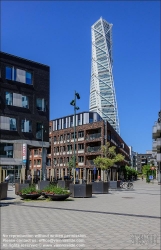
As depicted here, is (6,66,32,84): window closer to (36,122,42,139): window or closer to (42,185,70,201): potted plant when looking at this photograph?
(36,122,42,139): window

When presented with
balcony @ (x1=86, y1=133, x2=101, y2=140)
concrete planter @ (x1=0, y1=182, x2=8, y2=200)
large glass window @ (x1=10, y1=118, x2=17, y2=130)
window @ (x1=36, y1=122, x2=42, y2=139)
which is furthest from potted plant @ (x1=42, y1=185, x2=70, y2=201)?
balcony @ (x1=86, y1=133, x2=101, y2=140)

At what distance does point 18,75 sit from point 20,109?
4.65 metres

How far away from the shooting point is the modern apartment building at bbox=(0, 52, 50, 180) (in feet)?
140

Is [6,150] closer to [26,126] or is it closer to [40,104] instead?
[26,126]

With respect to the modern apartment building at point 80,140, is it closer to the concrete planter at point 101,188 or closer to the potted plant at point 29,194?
the concrete planter at point 101,188

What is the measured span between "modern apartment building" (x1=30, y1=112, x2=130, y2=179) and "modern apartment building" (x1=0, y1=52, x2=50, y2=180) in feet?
70.3

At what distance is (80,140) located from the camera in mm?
76750

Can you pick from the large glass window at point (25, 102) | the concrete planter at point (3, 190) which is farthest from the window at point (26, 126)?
the concrete planter at point (3, 190)

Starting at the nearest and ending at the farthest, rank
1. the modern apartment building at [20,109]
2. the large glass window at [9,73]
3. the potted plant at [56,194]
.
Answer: the potted plant at [56,194], the modern apartment building at [20,109], the large glass window at [9,73]

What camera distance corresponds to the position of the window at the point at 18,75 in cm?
4359

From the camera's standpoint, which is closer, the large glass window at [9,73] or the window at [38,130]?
the large glass window at [9,73]

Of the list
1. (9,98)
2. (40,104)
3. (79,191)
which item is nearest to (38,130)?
(40,104)

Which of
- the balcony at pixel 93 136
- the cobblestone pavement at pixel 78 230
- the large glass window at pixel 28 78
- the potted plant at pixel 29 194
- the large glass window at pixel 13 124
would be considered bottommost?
the potted plant at pixel 29 194

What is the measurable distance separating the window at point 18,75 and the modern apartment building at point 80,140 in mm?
25200
